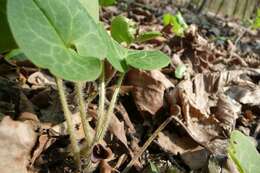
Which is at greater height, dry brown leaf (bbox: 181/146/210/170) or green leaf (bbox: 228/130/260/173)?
green leaf (bbox: 228/130/260/173)

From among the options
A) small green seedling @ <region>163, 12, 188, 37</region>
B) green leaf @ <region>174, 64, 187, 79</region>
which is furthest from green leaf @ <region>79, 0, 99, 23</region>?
small green seedling @ <region>163, 12, 188, 37</region>

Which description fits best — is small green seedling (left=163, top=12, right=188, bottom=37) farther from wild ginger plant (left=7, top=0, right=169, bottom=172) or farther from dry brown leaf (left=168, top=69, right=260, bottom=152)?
wild ginger plant (left=7, top=0, right=169, bottom=172)

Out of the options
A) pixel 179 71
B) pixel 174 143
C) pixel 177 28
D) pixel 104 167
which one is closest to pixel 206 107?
pixel 179 71

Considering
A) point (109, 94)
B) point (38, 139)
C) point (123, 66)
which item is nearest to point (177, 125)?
point (109, 94)

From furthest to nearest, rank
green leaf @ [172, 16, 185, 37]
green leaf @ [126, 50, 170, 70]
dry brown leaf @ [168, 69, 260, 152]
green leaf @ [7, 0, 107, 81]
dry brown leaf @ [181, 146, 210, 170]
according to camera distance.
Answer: green leaf @ [172, 16, 185, 37], dry brown leaf @ [168, 69, 260, 152], dry brown leaf @ [181, 146, 210, 170], green leaf @ [126, 50, 170, 70], green leaf @ [7, 0, 107, 81]

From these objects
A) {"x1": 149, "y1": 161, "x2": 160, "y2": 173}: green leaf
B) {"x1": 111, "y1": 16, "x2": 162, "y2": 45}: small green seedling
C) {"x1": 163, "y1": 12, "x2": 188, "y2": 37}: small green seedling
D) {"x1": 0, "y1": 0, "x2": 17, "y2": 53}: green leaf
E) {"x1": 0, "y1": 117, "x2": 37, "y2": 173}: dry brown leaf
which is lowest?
{"x1": 163, "y1": 12, "x2": 188, "y2": 37}: small green seedling

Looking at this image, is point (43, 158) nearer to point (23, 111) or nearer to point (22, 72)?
point (23, 111)

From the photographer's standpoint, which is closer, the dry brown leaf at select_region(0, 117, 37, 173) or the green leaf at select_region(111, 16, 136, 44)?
the dry brown leaf at select_region(0, 117, 37, 173)
